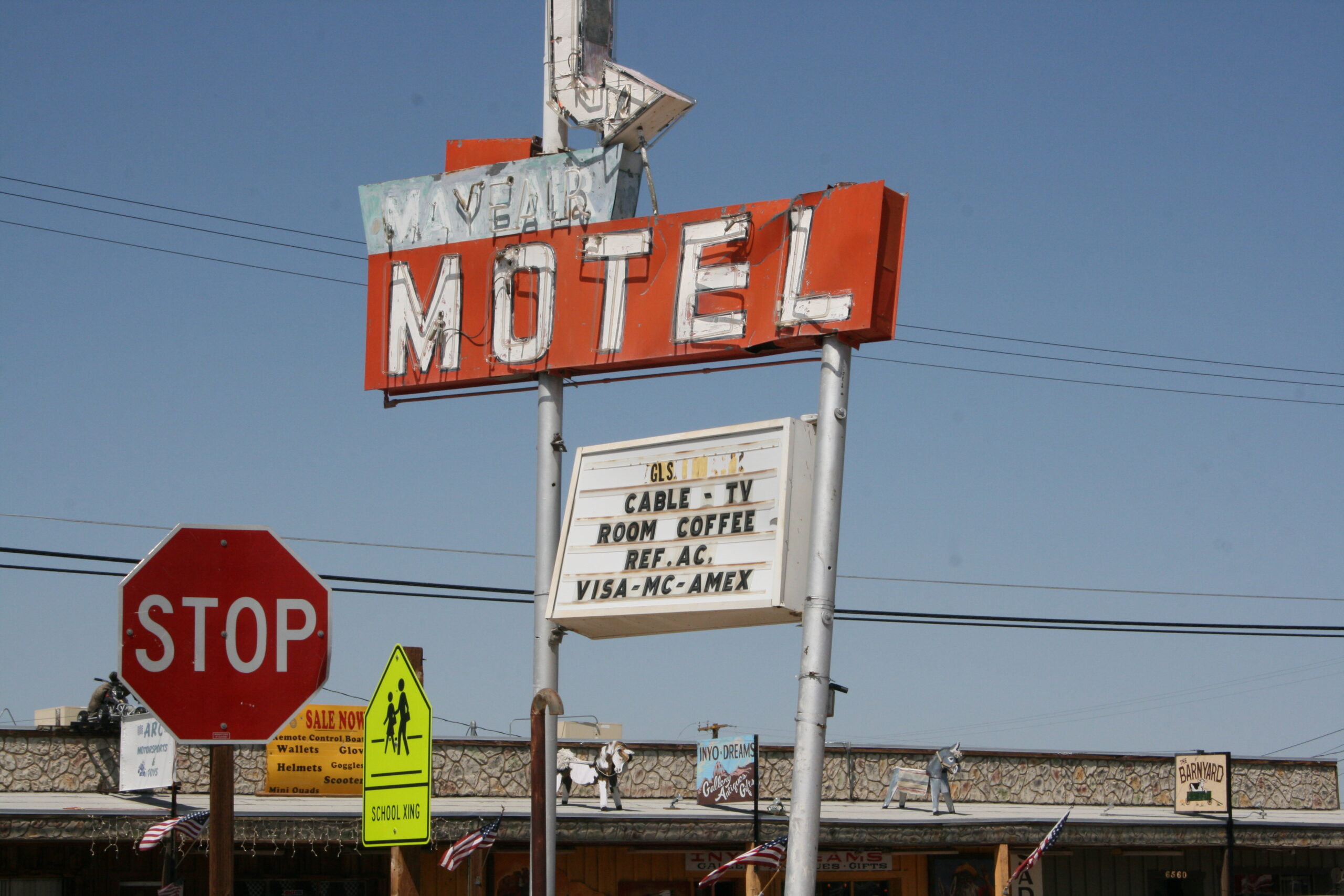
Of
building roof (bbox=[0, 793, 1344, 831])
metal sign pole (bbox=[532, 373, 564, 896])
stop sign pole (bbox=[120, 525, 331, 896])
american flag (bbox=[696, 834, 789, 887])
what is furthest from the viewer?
american flag (bbox=[696, 834, 789, 887])

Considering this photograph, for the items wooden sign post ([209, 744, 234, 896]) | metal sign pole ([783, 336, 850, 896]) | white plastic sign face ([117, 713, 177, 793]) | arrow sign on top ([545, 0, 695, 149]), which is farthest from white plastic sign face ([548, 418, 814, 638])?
white plastic sign face ([117, 713, 177, 793])

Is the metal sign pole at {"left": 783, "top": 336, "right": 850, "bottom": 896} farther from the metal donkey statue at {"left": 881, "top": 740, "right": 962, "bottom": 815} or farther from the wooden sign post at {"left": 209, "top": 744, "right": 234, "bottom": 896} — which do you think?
the metal donkey statue at {"left": 881, "top": 740, "right": 962, "bottom": 815}

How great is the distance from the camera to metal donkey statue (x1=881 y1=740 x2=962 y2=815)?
79.0 feet

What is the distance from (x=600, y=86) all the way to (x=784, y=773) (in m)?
15.8

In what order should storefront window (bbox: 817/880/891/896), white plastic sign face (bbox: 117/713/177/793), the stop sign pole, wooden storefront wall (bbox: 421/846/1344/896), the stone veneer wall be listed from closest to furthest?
the stop sign pole → white plastic sign face (bbox: 117/713/177/793) → wooden storefront wall (bbox: 421/846/1344/896) → the stone veneer wall → storefront window (bbox: 817/880/891/896)

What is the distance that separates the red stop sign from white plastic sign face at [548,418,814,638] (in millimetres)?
4679

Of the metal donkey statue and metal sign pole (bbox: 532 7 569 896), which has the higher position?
metal sign pole (bbox: 532 7 569 896)

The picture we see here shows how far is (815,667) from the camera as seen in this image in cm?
1035

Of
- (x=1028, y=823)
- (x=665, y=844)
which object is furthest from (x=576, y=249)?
(x=1028, y=823)

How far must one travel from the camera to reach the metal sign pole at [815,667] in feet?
33.9

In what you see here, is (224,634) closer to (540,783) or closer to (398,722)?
(398,722)

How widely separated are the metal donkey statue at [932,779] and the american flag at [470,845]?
8.32 metres

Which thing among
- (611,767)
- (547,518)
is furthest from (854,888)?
(547,518)

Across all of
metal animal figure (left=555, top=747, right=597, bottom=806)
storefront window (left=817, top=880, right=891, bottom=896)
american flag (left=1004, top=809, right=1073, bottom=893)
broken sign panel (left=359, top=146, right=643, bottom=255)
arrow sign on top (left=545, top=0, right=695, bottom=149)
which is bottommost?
storefront window (left=817, top=880, right=891, bottom=896)
